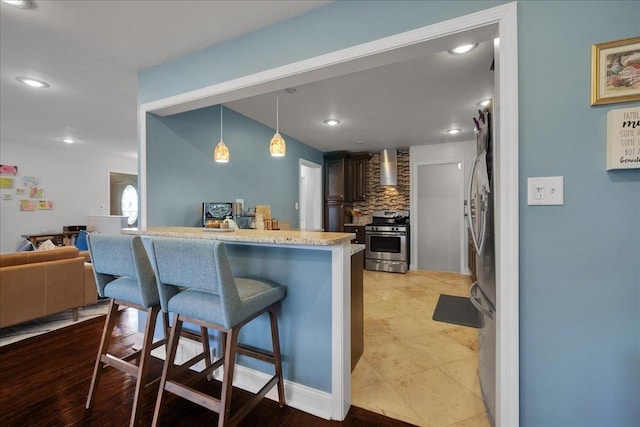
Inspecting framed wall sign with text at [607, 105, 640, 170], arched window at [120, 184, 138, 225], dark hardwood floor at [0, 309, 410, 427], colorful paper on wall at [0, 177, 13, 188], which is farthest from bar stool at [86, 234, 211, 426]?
arched window at [120, 184, 138, 225]

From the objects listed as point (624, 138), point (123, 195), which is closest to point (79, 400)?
point (624, 138)

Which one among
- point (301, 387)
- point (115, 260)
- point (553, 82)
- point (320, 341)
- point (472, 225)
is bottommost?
point (301, 387)

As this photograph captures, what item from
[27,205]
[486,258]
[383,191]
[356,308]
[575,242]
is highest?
[383,191]

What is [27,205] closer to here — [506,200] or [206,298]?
[206,298]

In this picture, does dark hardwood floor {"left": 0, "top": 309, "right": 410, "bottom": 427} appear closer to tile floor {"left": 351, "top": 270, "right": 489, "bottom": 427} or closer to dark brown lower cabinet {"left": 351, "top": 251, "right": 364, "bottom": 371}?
tile floor {"left": 351, "top": 270, "right": 489, "bottom": 427}

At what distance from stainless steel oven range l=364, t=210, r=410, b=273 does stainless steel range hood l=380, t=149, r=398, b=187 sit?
599 mm

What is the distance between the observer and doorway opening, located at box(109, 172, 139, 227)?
6.95 meters

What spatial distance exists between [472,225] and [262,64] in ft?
5.81

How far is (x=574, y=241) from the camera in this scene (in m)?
1.15

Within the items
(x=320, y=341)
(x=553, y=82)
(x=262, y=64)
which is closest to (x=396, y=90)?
(x=262, y=64)

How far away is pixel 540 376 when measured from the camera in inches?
47.1

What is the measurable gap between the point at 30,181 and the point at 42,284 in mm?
4254

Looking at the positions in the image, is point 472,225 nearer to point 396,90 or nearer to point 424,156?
point 396,90

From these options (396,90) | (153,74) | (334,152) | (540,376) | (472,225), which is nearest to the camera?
(540,376)
